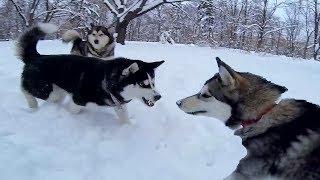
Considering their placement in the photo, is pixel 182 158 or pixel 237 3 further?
pixel 237 3

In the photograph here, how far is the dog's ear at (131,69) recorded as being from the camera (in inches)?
191

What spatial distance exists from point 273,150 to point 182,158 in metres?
1.51

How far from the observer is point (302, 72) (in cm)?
938

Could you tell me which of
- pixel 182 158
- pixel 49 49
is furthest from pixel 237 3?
pixel 182 158

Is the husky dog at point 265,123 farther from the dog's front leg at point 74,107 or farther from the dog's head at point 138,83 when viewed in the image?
the dog's front leg at point 74,107

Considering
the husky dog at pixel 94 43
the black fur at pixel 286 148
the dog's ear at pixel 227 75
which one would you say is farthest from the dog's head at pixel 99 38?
the black fur at pixel 286 148

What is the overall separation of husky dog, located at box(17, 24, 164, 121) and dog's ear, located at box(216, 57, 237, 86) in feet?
6.05

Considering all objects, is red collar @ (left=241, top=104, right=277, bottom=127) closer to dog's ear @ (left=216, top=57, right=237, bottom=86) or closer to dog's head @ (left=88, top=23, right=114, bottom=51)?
dog's ear @ (left=216, top=57, right=237, bottom=86)

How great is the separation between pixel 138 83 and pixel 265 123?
221 centimetres

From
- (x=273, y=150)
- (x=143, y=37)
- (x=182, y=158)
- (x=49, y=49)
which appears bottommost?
(x=143, y=37)

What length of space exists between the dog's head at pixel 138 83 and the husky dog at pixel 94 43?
2.54 meters

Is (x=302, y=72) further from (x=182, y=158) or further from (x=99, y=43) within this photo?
(x=182, y=158)

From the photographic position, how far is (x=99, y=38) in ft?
24.6

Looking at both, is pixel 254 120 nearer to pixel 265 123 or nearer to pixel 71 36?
pixel 265 123
